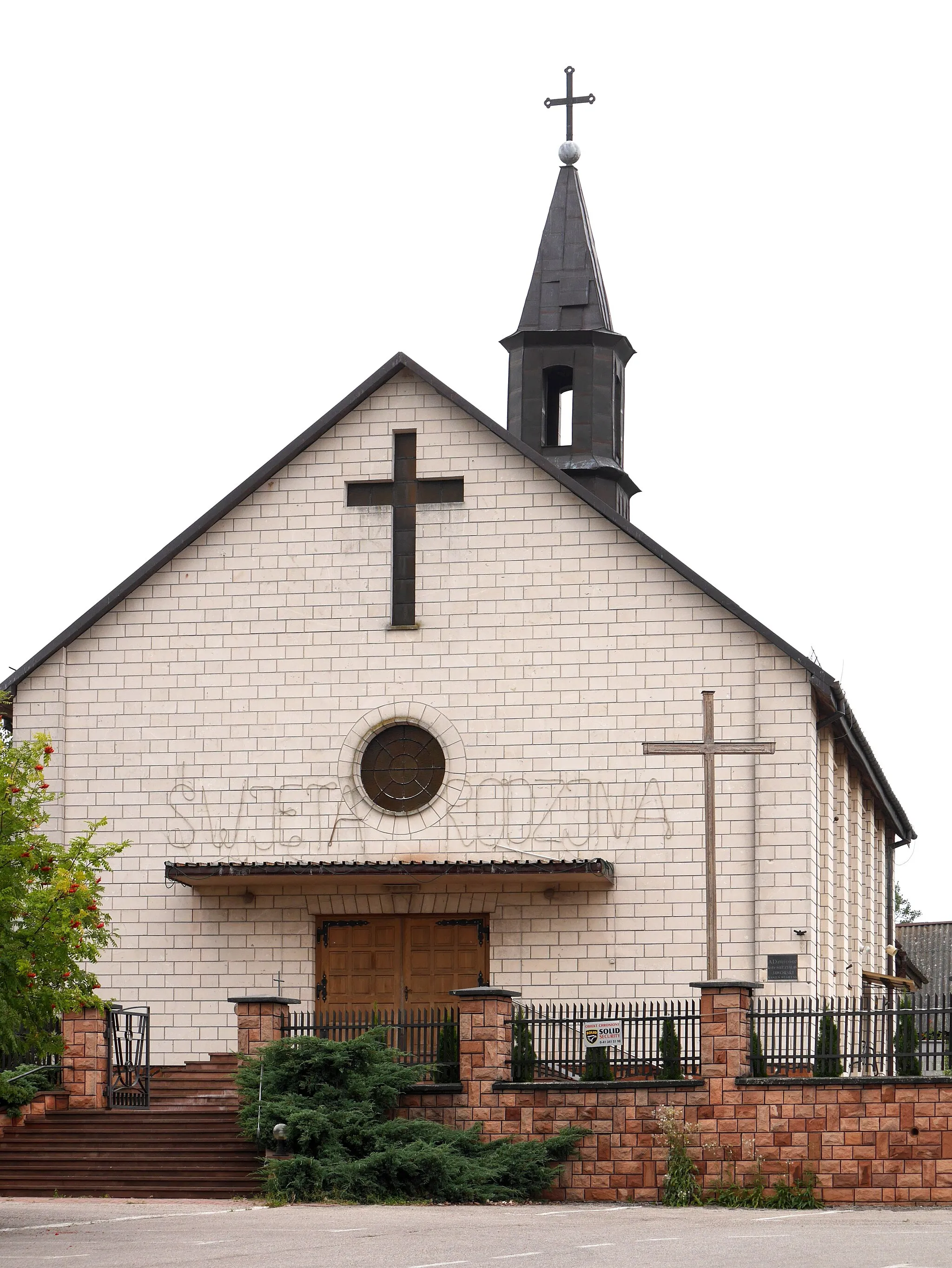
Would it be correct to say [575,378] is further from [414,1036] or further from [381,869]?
[414,1036]

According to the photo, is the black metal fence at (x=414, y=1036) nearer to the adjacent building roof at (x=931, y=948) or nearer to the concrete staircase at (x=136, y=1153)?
the concrete staircase at (x=136, y=1153)

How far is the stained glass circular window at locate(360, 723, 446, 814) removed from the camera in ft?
85.7

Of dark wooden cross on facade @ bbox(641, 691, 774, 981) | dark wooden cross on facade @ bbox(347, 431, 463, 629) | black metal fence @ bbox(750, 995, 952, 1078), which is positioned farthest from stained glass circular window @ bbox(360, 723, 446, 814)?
black metal fence @ bbox(750, 995, 952, 1078)

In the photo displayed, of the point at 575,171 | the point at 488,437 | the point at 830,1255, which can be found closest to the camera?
the point at 830,1255

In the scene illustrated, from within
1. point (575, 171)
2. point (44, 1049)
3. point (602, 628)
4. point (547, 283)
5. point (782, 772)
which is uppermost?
point (575, 171)

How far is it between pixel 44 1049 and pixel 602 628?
32.7 ft

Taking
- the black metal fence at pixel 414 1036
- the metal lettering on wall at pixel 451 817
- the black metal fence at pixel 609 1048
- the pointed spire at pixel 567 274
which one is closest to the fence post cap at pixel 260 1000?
the black metal fence at pixel 414 1036

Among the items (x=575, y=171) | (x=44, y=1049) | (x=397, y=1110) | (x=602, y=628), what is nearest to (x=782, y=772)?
(x=602, y=628)

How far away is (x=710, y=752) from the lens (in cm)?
2370

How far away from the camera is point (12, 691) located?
2720cm

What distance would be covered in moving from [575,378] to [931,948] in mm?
43977

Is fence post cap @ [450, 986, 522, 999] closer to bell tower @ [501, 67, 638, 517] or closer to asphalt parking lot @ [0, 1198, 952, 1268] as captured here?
asphalt parking lot @ [0, 1198, 952, 1268]

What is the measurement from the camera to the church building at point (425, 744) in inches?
986

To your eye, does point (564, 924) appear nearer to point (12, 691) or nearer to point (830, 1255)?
A: point (12, 691)
